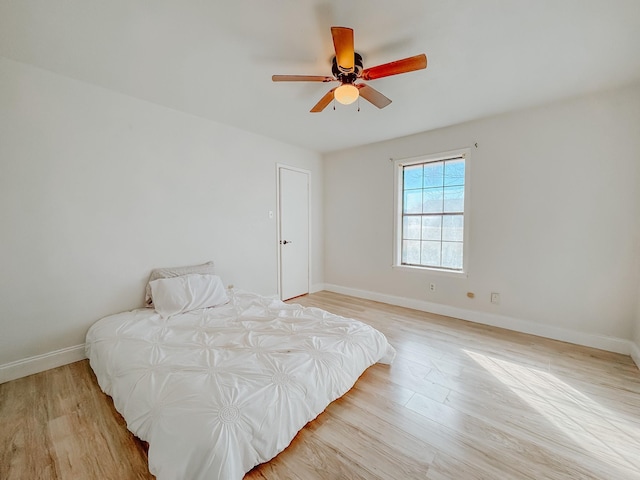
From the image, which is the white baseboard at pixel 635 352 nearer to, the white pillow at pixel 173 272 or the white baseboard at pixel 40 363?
the white pillow at pixel 173 272

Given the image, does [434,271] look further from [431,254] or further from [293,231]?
[293,231]

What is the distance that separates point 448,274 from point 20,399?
431 cm

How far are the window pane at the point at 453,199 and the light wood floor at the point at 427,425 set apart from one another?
1.84 metres

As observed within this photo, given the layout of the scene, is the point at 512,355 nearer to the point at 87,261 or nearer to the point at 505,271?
the point at 505,271

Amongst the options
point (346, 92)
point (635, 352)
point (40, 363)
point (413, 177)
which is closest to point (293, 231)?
point (413, 177)

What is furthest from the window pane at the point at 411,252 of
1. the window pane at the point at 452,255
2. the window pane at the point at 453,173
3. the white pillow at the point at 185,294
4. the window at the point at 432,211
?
the white pillow at the point at 185,294

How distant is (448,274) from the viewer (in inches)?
137

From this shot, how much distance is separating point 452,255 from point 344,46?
2.94m

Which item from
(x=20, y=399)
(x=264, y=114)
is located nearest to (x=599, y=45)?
(x=264, y=114)

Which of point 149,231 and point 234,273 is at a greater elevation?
point 149,231

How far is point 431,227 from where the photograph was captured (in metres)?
3.73

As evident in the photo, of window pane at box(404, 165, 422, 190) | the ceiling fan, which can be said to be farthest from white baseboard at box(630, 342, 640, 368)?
the ceiling fan

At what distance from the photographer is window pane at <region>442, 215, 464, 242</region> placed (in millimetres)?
3441

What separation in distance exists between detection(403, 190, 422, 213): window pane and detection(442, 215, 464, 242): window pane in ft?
1.36
